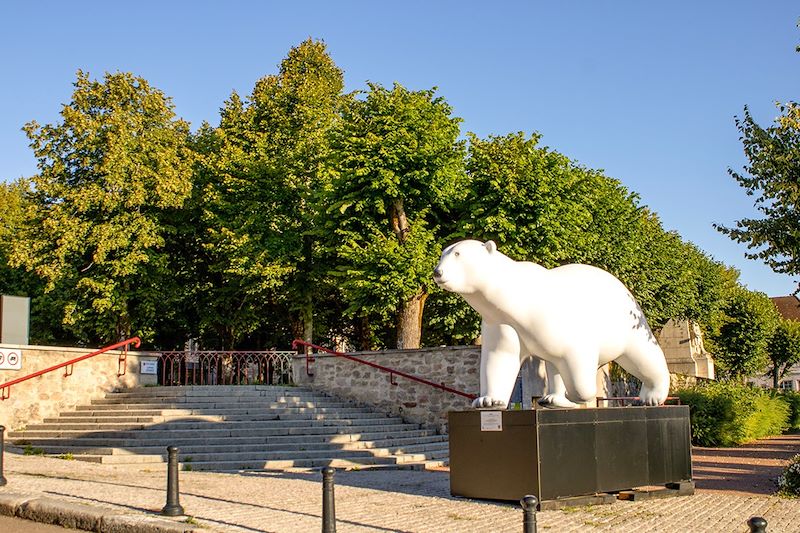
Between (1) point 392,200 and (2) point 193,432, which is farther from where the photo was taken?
(1) point 392,200

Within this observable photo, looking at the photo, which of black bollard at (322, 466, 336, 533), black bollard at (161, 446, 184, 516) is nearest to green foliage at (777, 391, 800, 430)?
black bollard at (161, 446, 184, 516)

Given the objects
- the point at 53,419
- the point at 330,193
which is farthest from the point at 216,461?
the point at 330,193

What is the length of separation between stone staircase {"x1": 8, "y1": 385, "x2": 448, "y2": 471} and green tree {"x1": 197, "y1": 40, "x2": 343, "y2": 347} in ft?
29.6

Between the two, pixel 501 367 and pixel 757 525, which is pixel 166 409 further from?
pixel 757 525

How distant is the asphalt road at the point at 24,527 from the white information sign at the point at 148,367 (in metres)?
10.8

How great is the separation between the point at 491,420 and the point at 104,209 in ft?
69.2

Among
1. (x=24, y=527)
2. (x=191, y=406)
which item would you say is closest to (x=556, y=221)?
(x=191, y=406)

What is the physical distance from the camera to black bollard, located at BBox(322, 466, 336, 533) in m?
7.16

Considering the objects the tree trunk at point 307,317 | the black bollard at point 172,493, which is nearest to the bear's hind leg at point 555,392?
the black bollard at point 172,493

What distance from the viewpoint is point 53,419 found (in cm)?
1727

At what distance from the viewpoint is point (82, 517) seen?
860cm

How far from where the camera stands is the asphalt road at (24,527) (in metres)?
8.49

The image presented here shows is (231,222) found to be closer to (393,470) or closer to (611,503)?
(393,470)

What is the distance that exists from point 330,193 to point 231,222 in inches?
227
